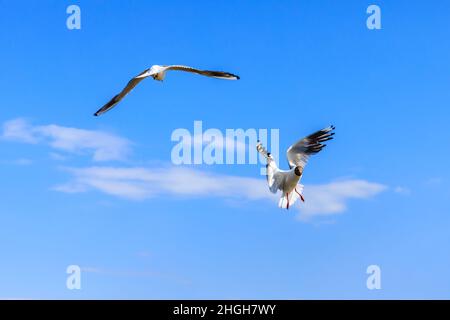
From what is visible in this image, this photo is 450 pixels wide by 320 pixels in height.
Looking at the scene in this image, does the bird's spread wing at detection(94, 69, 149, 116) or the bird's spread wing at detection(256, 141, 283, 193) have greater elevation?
the bird's spread wing at detection(94, 69, 149, 116)

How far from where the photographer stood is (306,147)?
11.5m

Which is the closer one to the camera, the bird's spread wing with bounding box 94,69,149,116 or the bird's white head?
the bird's spread wing with bounding box 94,69,149,116

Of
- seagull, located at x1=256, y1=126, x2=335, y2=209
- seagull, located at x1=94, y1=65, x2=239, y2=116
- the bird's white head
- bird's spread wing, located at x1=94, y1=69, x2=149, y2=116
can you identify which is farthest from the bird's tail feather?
bird's spread wing, located at x1=94, y1=69, x2=149, y2=116

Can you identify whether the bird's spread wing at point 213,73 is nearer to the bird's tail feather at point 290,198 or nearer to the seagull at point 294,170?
the seagull at point 294,170

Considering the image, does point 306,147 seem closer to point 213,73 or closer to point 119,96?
point 213,73

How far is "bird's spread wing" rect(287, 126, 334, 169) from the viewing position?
11.4 m

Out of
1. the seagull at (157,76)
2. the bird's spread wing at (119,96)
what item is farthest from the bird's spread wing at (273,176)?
the bird's spread wing at (119,96)

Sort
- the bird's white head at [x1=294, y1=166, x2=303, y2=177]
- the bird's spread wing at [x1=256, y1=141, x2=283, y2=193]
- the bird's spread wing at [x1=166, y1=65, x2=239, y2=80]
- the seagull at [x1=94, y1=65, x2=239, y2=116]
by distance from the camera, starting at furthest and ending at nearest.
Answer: the bird's spread wing at [x1=256, y1=141, x2=283, y2=193] → the bird's white head at [x1=294, y1=166, x2=303, y2=177] → the bird's spread wing at [x1=166, y1=65, x2=239, y2=80] → the seagull at [x1=94, y1=65, x2=239, y2=116]

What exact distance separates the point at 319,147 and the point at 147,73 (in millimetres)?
2832

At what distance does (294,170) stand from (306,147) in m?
0.42

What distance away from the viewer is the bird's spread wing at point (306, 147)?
449 inches

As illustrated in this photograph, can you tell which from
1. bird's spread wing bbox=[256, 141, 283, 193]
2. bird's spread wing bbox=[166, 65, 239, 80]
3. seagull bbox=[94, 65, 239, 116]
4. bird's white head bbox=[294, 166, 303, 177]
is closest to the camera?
seagull bbox=[94, 65, 239, 116]

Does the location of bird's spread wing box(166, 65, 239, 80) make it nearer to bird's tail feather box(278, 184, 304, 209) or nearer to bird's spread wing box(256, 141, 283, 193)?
bird's spread wing box(256, 141, 283, 193)
